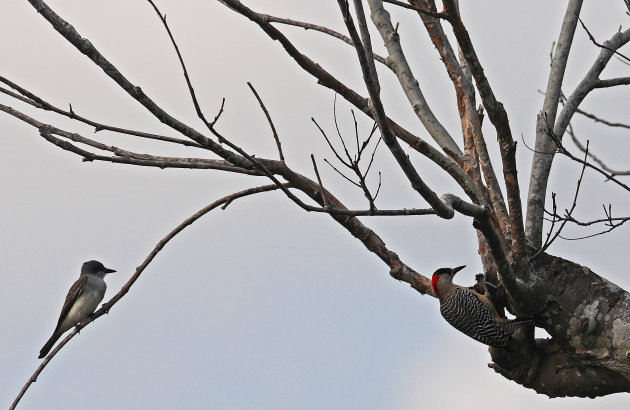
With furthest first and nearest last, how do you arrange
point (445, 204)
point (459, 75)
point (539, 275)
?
point (459, 75), point (539, 275), point (445, 204)

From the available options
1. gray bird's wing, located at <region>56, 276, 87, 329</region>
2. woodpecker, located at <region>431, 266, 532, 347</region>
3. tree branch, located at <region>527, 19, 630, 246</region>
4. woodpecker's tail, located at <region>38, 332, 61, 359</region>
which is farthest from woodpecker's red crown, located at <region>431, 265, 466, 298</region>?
woodpecker's tail, located at <region>38, 332, 61, 359</region>

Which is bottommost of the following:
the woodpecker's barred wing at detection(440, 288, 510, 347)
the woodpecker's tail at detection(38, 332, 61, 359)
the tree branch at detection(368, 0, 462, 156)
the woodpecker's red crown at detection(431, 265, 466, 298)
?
the woodpecker's tail at detection(38, 332, 61, 359)

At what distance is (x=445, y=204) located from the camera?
3.68m

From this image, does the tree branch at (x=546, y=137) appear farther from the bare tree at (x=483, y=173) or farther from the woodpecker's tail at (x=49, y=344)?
the woodpecker's tail at (x=49, y=344)

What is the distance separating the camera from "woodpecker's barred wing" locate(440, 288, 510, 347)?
5.30 m

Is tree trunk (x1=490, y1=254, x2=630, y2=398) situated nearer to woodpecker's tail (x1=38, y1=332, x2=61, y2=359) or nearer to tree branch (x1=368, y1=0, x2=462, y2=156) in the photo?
tree branch (x1=368, y1=0, x2=462, y2=156)

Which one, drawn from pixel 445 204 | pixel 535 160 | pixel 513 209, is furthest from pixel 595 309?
pixel 445 204

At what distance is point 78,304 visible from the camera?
8977 millimetres

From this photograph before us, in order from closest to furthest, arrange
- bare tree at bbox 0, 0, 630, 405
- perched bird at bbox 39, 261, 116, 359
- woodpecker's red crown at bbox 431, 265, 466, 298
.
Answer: bare tree at bbox 0, 0, 630, 405, woodpecker's red crown at bbox 431, 265, 466, 298, perched bird at bbox 39, 261, 116, 359

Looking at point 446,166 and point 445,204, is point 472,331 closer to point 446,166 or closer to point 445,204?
point 446,166

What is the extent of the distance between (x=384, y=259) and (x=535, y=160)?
125cm

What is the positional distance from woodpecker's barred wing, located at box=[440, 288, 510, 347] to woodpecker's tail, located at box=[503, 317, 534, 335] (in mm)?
49

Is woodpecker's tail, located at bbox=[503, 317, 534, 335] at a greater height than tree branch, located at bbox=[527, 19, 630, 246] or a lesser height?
lesser

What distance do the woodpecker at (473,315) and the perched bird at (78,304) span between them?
14.6ft
